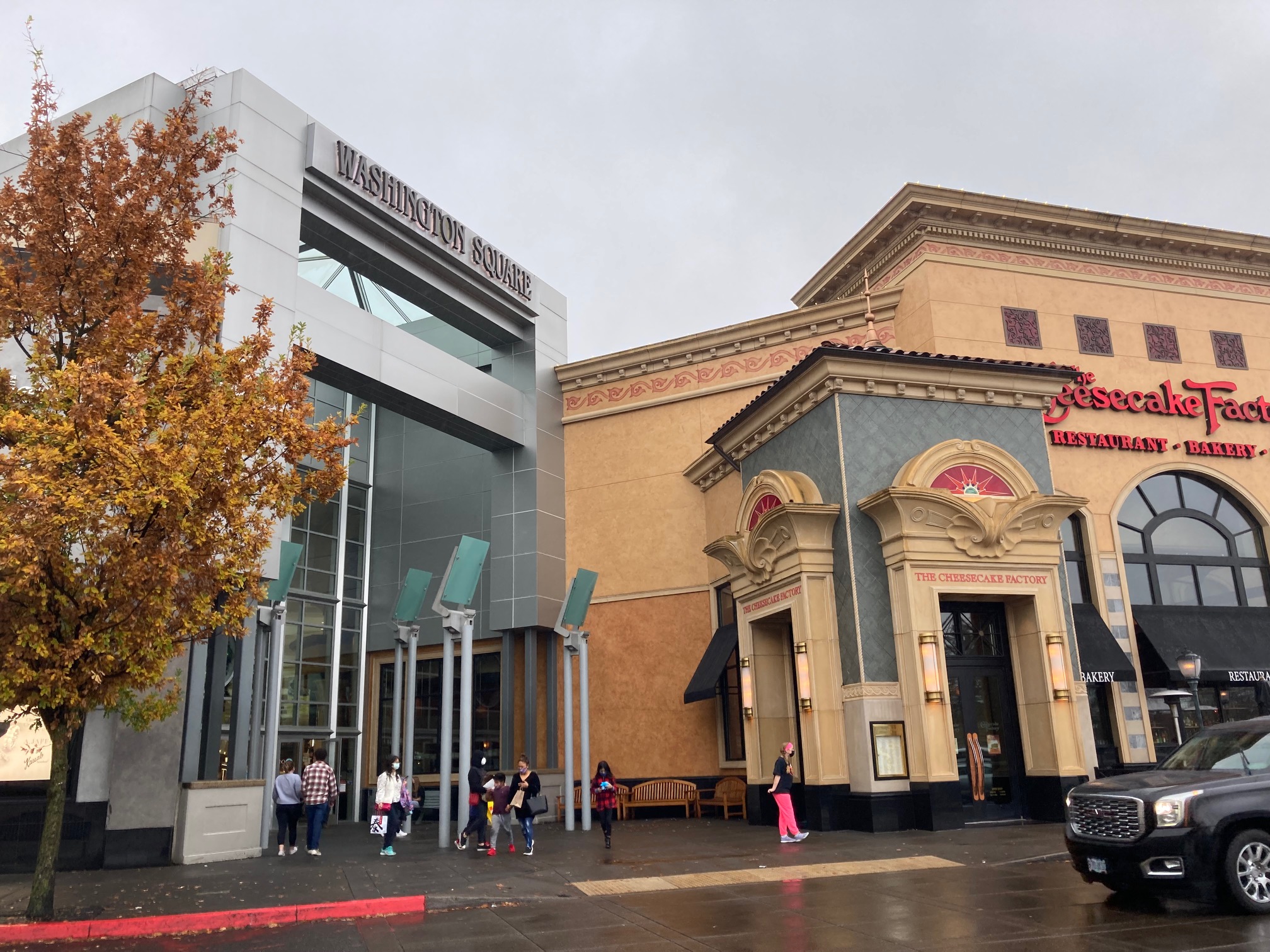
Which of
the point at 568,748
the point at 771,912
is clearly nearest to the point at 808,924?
the point at 771,912

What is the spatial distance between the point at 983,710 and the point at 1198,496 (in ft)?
31.9

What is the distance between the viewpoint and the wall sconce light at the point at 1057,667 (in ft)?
57.7

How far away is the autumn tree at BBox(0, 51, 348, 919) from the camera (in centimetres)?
1081

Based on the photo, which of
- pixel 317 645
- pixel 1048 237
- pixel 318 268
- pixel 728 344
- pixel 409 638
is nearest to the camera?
pixel 409 638

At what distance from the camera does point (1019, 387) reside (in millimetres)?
19391

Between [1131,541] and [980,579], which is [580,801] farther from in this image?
[1131,541]

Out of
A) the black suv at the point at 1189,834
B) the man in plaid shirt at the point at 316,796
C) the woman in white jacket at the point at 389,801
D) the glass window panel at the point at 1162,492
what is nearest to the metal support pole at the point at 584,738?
the woman in white jacket at the point at 389,801

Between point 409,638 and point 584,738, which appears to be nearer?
point 409,638

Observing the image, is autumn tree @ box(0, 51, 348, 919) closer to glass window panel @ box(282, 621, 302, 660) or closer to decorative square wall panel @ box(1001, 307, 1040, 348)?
glass window panel @ box(282, 621, 302, 660)

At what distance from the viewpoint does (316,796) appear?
54.0ft

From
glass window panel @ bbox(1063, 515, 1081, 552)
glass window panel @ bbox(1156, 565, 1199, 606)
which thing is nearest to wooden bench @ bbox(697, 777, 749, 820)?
glass window panel @ bbox(1063, 515, 1081, 552)

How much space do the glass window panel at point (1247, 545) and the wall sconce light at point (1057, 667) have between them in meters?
8.66

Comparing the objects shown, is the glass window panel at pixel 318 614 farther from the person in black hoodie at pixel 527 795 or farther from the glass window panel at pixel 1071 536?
the glass window panel at pixel 1071 536

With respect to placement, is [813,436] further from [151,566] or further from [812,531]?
[151,566]
